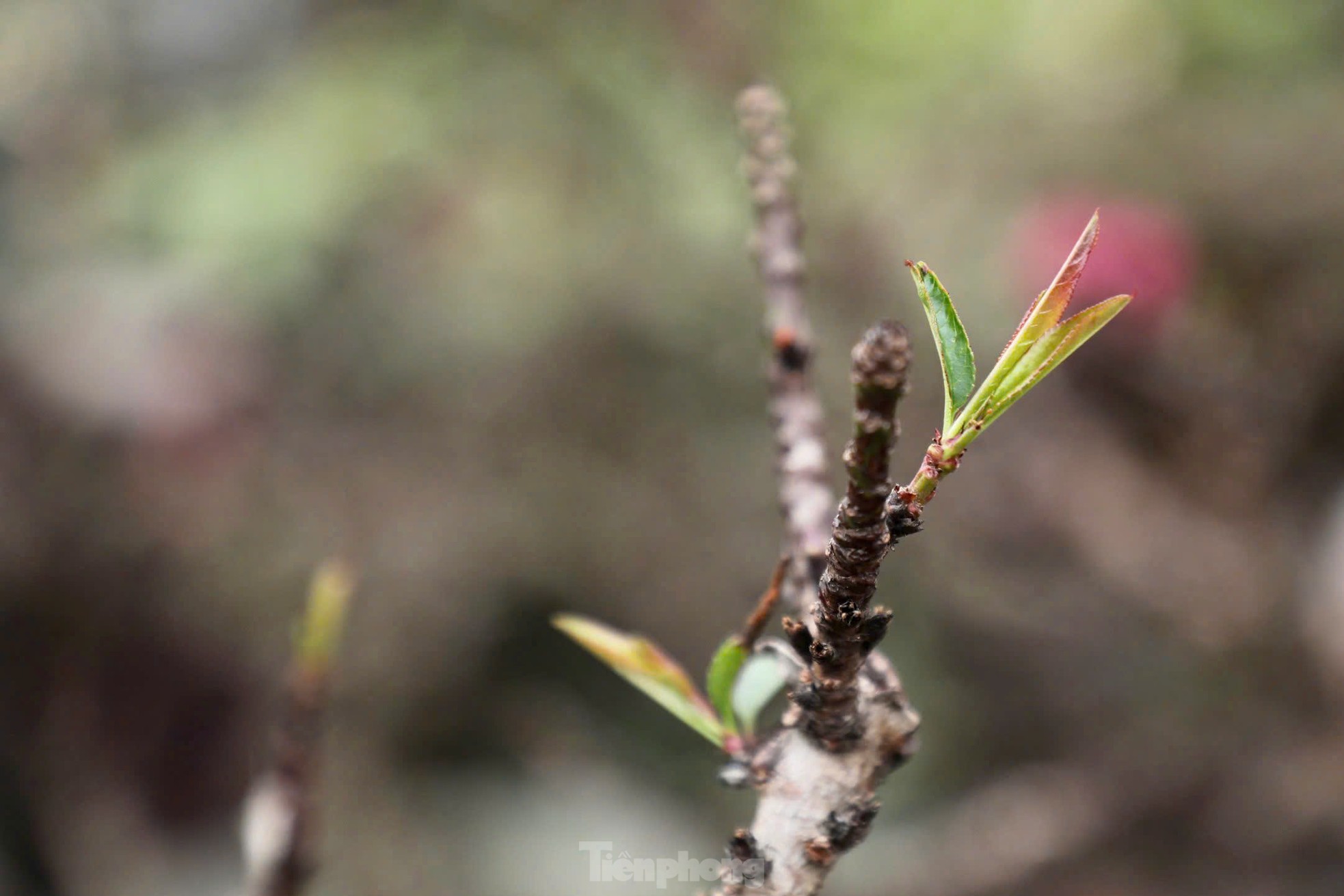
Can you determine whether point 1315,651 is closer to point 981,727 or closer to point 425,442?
point 981,727

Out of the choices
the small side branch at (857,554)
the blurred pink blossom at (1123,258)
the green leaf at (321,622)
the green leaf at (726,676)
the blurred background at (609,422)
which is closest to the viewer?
the small side branch at (857,554)

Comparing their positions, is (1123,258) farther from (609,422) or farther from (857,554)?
(857,554)

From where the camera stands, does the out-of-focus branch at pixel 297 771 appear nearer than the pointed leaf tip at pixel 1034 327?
No

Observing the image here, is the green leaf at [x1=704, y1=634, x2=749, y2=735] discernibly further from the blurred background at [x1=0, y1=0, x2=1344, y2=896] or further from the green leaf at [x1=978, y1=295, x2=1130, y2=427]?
the blurred background at [x1=0, y1=0, x2=1344, y2=896]

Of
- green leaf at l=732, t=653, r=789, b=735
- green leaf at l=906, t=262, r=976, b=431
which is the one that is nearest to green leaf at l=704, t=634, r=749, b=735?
green leaf at l=732, t=653, r=789, b=735

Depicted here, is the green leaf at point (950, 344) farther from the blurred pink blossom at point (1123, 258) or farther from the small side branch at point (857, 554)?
the blurred pink blossom at point (1123, 258)

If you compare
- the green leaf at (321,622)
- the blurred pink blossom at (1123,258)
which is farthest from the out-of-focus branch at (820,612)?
the blurred pink blossom at (1123,258)
